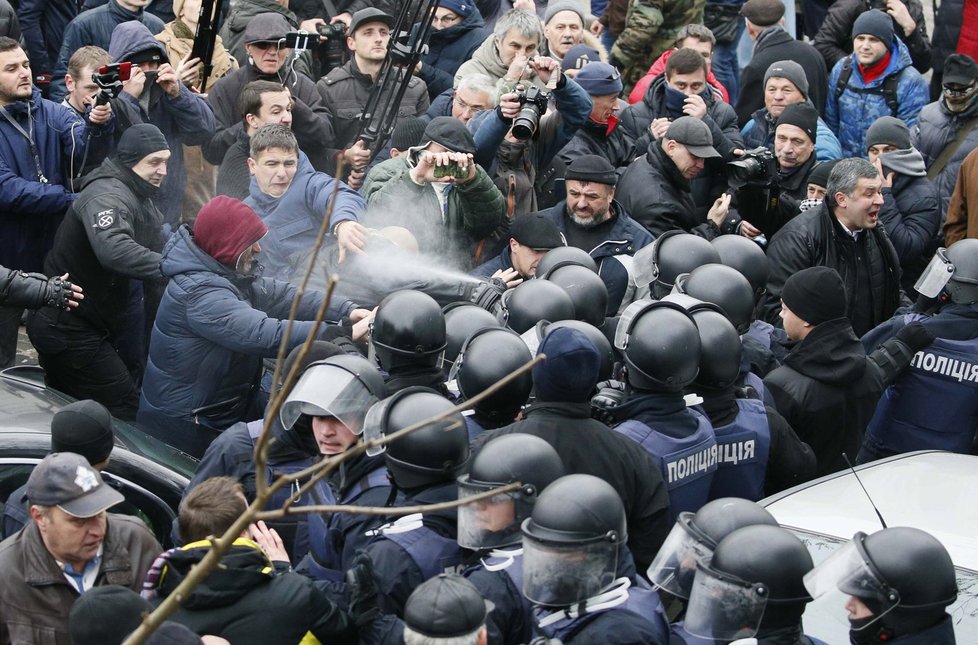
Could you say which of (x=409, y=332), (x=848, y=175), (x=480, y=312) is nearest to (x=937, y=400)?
(x=848, y=175)

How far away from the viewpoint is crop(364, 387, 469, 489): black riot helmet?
4504mm

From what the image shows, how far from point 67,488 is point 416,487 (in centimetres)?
120

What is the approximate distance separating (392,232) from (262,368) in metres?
1.02

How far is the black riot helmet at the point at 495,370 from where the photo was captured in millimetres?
5125

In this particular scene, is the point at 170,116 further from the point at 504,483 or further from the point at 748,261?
the point at 504,483

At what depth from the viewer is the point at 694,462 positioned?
5.18 m

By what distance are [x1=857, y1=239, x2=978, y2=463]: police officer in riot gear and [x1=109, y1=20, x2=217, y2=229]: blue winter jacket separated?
451cm

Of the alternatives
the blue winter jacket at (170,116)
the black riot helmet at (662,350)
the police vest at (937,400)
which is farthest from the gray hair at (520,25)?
the black riot helmet at (662,350)

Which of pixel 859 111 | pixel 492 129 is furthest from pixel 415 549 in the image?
pixel 859 111

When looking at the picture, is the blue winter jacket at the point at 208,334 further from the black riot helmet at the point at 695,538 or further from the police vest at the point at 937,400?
the police vest at the point at 937,400

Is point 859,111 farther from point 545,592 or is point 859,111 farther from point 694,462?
point 545,592

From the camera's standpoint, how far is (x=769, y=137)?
949 cm

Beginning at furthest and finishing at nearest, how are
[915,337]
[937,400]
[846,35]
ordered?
1. [846,35]
2. [937,400]
3. [915,337]

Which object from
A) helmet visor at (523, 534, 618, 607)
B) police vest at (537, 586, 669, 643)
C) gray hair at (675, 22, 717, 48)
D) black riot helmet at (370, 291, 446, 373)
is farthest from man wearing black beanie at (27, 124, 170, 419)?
gray hair at (675, 22, 717, 48)
